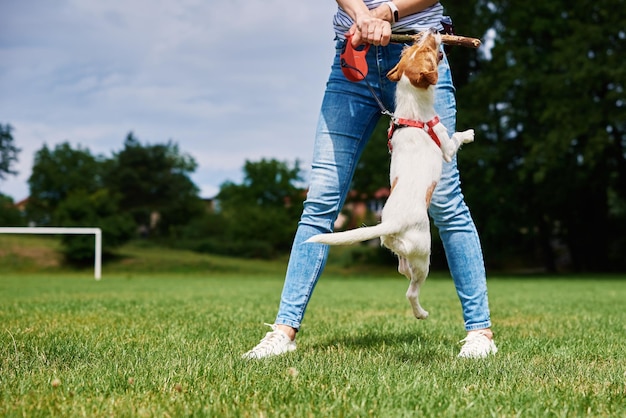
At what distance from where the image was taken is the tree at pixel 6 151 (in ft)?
188

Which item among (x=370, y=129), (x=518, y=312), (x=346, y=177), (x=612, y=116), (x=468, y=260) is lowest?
(x=518, y=312)

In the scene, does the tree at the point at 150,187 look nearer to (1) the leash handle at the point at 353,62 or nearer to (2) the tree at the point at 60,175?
(2) the tree at the point at 60,175

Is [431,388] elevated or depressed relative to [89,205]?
depressed

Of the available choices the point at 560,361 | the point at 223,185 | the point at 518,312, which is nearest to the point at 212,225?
the point at 223,185

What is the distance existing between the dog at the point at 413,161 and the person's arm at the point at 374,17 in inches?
6.7

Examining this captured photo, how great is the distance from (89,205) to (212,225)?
66.8ft

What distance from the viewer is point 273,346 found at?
3727 millimetres

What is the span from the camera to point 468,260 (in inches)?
157

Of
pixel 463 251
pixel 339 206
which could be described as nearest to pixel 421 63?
pixel 339 206

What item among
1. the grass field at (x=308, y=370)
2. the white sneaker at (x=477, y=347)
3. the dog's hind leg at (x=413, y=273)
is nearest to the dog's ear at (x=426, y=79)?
the dog's hind leg at (x=413, y=273)

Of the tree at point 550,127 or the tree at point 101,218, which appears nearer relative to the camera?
the tree at point 550,127

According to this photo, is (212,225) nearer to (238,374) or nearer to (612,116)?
(612,116)

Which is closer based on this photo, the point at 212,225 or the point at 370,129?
the point at 370,129

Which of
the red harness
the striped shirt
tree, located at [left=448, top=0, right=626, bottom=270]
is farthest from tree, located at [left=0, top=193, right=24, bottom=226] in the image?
the red harness
